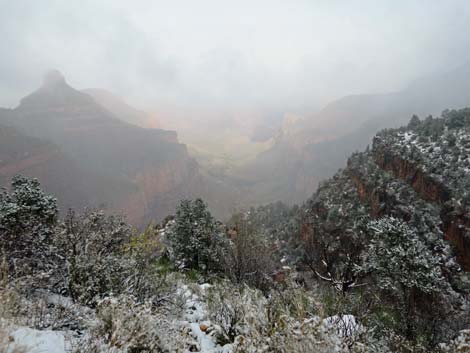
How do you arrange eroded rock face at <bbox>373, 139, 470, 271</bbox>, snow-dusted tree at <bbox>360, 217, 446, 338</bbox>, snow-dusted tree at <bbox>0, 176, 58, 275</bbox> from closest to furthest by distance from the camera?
snow-dusted tree at <bbox>0, 176, 58, 275</bbox>, snow-dusted tree at <bbox>360, 217, 446, 338</bbox>, eroded rock face at <bbox>373, 139, 470, 271</bbox>

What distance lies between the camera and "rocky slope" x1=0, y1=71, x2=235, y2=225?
95.1 m

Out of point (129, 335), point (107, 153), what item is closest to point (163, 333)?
point (129, 335)

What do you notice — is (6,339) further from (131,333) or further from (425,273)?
(425,273)

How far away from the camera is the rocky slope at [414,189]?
70.8ft

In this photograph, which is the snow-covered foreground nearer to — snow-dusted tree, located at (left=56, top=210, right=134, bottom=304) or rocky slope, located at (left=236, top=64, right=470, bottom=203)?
snow-dusted tree, located at (left=56, top=210, right=134, bottom=304)

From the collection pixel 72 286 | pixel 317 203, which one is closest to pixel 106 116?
pixel 317 203

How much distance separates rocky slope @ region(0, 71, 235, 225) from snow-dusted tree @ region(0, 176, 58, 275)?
84.0 meters

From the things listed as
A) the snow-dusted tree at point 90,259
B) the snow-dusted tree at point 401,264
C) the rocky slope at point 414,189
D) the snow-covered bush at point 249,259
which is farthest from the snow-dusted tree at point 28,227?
the rocky slope at point 414,189

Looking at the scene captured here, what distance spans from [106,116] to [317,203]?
463ft

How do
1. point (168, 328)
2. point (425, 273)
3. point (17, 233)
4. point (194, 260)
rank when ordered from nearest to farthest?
point (168, 328) < point (17, 233) < point (425, 273) < point (194, 260)

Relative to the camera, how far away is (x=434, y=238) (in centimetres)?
2112

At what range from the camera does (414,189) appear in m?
26.5

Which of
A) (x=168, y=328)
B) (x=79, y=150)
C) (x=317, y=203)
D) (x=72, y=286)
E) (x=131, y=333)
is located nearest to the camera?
(x=131, y=333)

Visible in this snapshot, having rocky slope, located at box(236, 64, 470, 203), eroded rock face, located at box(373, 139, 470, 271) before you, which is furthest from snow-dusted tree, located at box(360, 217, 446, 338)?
rocky slope, located at box(236, 64, 470, 203)
